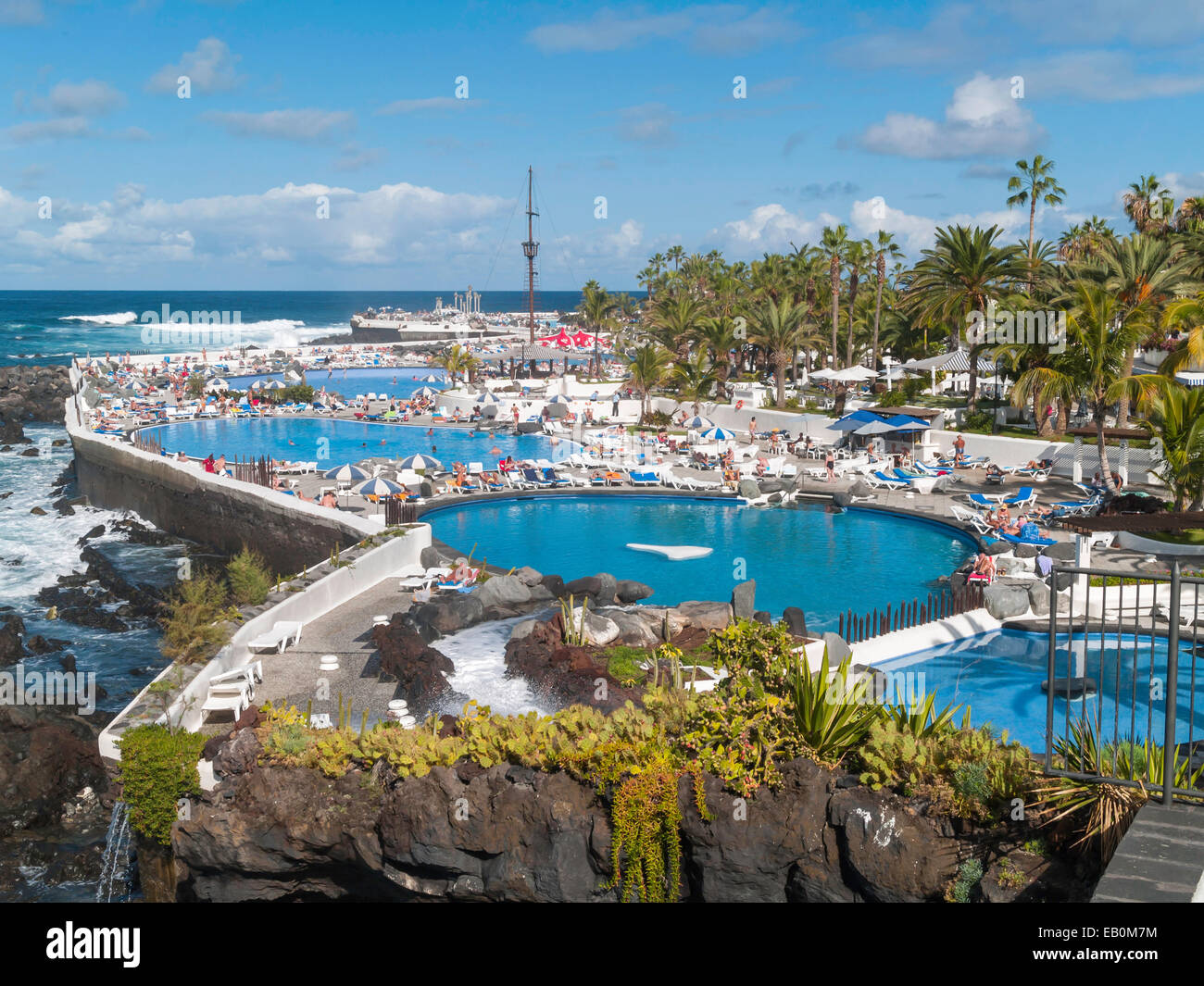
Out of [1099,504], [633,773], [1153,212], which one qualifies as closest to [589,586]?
[633,773]

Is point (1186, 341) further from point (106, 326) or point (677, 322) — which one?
point (106, 326)

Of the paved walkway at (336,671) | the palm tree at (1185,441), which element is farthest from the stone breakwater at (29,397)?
the palm tree at (1185,441)

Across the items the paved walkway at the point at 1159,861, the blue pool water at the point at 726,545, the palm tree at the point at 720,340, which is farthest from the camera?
the palm tree at the point at 720,340

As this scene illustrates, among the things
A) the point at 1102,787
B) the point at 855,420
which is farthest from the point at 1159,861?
the point at 855,420

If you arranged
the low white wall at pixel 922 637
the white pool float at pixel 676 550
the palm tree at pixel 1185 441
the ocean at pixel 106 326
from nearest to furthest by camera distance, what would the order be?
the low white wall at pixel 922 637
the palm tree at pixel 1185 441
the white pool float at pixel 676 550
the ocean at pixel 106 326

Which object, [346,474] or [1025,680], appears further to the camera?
[346,474]

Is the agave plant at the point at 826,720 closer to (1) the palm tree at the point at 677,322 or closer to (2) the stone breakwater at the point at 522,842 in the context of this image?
(2) the stone breakwater at the point at 522,842

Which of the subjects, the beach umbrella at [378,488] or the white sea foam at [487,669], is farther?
the beach umbrella at [378,488]
